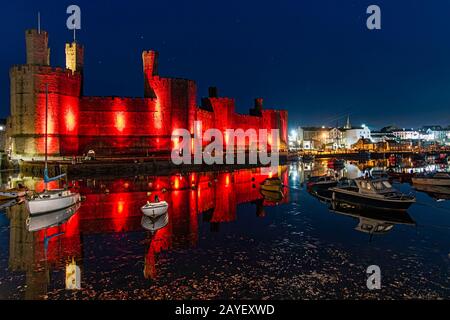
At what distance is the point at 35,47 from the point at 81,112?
6460 millimetres

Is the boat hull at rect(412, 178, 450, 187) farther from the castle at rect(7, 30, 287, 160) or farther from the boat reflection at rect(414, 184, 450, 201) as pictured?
the castle at rect(7, 30, 287, 160)

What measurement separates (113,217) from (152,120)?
82.3 feet

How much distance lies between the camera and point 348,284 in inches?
326

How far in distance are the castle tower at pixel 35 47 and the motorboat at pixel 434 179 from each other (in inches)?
1191

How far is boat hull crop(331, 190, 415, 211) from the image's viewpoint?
16.5 m

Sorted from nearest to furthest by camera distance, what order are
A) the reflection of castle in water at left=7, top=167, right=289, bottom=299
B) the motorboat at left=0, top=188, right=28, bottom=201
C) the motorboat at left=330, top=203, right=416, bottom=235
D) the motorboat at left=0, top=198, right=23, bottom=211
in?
the reflection of castle in water at left=7, top=167, right=289, bottom=299 → the motorboat at left=330, top=203, right=416, bottom=235 → the motorboat at left=0, top=198, right=23, bottom=211 → the motorboat at left=0, top=188, right=28, bottom=201

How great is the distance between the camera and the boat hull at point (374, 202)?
1645cm

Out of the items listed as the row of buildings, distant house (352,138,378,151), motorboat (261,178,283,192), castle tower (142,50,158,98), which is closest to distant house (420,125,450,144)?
the row of buildings

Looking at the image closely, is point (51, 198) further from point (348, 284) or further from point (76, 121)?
point (76, 121)

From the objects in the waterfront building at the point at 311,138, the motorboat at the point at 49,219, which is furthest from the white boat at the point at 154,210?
the waterfront building at the point at 311,138

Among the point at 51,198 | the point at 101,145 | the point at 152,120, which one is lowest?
the point at 51,198

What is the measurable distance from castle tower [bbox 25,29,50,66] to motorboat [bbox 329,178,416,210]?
27.7m

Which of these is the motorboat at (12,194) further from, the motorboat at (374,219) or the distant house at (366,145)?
the distant house at (366,145)
